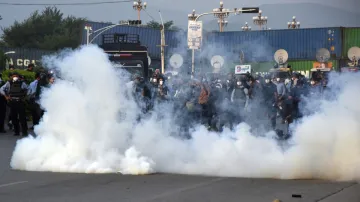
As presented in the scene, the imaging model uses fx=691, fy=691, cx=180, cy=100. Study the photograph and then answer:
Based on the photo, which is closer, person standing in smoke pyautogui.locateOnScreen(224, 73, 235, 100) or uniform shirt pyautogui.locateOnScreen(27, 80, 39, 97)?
person standing in smoke pyautogui.locateOnScreen(224, 73, 235, 100)

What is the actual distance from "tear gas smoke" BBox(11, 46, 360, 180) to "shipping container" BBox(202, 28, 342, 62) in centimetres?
729

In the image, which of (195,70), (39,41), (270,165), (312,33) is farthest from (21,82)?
(39,41)

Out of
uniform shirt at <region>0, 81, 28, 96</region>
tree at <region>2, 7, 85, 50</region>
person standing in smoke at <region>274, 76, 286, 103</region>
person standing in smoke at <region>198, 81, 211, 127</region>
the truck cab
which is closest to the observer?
person standing in smoke at <region>198, 81, 211, 127</region>

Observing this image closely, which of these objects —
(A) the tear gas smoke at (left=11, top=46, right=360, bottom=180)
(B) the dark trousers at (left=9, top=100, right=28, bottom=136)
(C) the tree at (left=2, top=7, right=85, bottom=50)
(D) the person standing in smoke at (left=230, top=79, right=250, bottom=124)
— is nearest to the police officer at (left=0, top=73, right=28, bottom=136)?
(B) the dark trousers at (left=9, top=100, right=28, bottom=136)

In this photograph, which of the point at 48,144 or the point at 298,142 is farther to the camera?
the point at 48,144

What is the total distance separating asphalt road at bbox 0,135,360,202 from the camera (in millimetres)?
10234

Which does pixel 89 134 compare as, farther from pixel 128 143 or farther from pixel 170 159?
pixel 170 159

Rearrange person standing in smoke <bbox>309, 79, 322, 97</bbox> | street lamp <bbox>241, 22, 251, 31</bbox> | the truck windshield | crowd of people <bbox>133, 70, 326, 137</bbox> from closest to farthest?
1. person standing in smoke <bbox>309, 79, 322, 97</bbox>
2. street lamp <bbox>241, 22, 251, 31</bbox>
3. crowd of people <bbox>133, 70, 326, 137</bbox>
4. the truck windshield

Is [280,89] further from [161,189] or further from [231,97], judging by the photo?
[161,189]

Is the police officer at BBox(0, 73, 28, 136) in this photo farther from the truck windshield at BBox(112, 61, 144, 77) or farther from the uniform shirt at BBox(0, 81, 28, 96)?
the truck windshield at BBox(112, 61, 144, 77)

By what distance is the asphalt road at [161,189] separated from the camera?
10.2m

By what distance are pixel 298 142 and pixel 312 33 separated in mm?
8092

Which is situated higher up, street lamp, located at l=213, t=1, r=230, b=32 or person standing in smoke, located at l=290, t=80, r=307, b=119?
street lamp, located at l=213, t=1, r=230, b=32

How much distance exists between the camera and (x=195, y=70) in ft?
78.3
